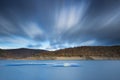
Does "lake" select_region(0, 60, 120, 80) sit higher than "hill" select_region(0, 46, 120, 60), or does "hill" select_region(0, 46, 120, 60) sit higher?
"hill" select_region(0, 46, 120, 60)

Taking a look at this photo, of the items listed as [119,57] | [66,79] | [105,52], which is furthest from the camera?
[105,52]

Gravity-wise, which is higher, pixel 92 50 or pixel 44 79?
pixel 92 50

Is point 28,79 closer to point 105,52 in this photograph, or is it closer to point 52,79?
point 52,79

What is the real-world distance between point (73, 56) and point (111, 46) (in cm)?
4069

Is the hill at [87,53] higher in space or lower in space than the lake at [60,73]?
higher

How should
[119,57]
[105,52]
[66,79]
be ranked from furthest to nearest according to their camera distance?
[105,52] → [119,57] → [66,79]

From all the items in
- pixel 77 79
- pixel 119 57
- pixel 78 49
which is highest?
pixel 78 49

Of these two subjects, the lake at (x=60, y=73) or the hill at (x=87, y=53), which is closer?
the lake at (x=60, y=73)

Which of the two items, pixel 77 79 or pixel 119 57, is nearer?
pixel 77 79

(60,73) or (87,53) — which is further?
(87,53)

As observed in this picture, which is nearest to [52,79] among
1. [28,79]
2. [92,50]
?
[28,79]

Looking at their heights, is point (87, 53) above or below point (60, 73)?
above

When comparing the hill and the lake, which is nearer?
the lake

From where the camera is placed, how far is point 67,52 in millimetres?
178875
